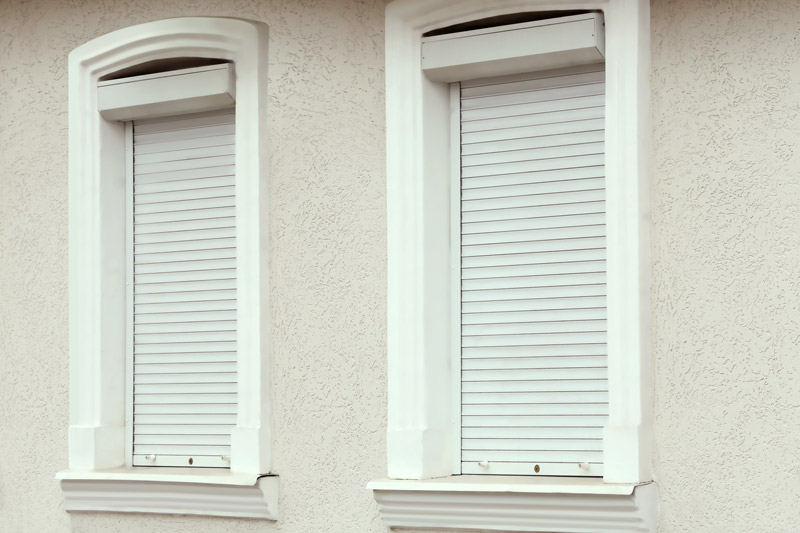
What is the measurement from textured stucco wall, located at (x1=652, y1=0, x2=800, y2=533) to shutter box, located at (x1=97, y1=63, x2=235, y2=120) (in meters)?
2.50

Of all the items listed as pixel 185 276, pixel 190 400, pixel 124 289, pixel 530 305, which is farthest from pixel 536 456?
pixel 124 289

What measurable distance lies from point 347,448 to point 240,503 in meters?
0.70

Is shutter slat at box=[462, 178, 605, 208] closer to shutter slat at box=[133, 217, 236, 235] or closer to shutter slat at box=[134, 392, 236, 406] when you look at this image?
shutter slat at box=[133, 217, 236, 235]

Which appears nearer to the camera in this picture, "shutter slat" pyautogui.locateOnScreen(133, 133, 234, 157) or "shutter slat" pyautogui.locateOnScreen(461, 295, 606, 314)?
"shutter slat" pyautogui.locateOnScreen(461, 295, 606, 314)

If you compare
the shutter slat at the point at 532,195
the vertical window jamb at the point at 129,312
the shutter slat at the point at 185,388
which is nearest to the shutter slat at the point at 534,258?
the shutter slat at the point at 532,195

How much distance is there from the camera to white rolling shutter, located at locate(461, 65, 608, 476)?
7.00 metres

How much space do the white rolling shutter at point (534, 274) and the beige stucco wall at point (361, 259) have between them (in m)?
0.43

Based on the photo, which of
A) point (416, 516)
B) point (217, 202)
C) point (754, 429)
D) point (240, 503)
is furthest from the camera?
point (217, 202)

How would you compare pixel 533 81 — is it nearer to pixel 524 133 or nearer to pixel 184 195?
pixel 524 133

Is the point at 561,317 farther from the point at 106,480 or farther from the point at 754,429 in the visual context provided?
the point at 106,480

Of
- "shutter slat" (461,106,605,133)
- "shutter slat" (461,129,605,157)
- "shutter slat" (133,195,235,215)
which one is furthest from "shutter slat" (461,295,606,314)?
"shutter slat" (133,195,235,215)

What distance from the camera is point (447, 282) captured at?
7359 millimetres

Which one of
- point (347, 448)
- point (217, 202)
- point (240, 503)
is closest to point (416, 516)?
point (347, 448)

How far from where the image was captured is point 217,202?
8.15m
